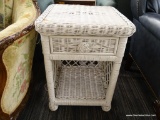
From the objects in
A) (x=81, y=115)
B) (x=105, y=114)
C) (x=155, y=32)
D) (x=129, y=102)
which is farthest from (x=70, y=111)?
(x=155, y=32)

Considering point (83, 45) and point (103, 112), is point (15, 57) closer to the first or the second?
point (83, 45)

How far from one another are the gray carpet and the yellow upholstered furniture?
0.14 metres

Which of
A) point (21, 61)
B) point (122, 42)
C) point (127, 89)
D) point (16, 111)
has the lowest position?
point (127, 89)

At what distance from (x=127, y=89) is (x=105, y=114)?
29 cm

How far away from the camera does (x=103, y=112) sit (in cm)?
96

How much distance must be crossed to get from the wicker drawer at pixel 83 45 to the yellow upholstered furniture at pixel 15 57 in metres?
0.13

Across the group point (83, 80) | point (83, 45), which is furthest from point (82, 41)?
point (83, 80)

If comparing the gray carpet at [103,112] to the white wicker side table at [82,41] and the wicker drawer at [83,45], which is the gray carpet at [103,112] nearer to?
the white wicker side table at [82,41]

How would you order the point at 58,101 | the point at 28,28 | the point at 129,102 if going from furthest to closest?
the point at 129,102 → the point at 58,101 → the point at 28,28

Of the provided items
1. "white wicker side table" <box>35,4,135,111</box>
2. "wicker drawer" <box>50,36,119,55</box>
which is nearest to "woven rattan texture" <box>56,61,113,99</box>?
"white wicker side table" <box>35,4,135,111</box>

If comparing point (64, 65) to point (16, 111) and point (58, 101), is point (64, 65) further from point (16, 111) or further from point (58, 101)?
point (16, 111)

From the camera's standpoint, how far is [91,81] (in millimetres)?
1120

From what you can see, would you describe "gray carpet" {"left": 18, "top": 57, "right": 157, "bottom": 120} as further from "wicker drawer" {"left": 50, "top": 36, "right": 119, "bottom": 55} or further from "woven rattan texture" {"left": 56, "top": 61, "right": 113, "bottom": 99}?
"wicker drawer" {"left": 50, "top": 36, "right": 119, "bottom": 55}

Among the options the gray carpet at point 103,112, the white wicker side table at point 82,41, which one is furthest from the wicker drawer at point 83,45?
the gray carpet at point 103,112
